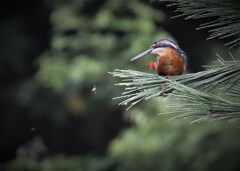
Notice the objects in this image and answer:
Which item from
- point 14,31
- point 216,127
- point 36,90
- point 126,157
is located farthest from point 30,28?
point 216,127

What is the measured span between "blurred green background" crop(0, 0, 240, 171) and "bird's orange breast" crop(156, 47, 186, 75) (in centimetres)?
380

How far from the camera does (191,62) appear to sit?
840 centimetres

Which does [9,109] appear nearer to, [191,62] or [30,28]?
[30,28]

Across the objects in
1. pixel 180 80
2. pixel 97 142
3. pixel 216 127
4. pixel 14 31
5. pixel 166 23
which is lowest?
pixel 180 80

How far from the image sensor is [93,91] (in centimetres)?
734

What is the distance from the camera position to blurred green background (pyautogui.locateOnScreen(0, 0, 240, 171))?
671 centimetres

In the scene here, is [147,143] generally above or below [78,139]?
below

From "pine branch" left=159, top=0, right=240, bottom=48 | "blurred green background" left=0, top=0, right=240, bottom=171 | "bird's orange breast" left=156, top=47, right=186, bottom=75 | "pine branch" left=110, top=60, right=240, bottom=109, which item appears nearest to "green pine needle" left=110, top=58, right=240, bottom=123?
"pine branch" left=110, top=60, right=240, bottom=109

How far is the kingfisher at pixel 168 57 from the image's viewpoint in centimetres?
244

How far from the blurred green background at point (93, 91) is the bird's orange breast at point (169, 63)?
3.80 meters

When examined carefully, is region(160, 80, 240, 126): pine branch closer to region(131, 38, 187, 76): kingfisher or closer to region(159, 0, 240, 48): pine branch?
region(159, 0, 240, 48): pine branch

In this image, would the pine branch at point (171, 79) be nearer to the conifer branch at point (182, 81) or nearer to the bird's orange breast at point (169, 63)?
the conifer branch at point (182, 81)

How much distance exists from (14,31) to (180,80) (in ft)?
24.8

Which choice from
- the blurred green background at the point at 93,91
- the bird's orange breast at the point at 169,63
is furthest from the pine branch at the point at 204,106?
the blurred green background at the point at 93,91
